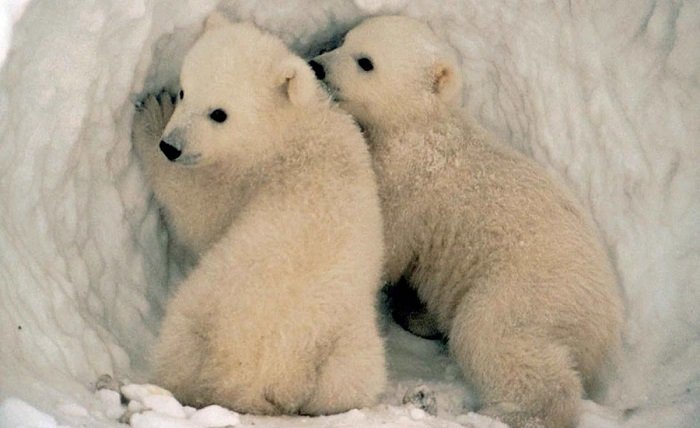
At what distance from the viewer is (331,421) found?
389 centimetres

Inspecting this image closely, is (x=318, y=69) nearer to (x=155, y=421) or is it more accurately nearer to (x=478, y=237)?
(x=478, y=237)

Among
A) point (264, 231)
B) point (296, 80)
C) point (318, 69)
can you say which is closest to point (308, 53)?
point (318, 69)

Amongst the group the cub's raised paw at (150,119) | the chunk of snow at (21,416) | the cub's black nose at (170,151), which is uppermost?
the cub's black nose at (170,151)

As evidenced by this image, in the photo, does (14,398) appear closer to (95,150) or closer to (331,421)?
(331,421)

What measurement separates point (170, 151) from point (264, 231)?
1.86 ft

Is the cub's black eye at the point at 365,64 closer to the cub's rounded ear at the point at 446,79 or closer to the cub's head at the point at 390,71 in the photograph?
the cub's head at the point at 390,71

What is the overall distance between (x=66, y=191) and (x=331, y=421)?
1515 millimetres

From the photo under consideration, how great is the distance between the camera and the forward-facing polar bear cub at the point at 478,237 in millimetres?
4531

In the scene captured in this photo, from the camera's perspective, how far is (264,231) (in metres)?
4.15

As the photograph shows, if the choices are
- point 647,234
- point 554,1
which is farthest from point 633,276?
point 554,1

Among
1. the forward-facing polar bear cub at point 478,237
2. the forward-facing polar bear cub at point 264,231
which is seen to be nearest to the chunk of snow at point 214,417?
the forward-facing polar bear cub at point 264,231

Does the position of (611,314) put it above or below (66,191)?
above

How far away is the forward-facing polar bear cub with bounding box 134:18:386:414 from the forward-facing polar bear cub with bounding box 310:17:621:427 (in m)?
0.53

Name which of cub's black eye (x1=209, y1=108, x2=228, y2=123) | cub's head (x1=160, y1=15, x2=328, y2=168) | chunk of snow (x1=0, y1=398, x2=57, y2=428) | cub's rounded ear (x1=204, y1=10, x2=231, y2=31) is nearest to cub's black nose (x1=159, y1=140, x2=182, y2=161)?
cub's head (x1=160, y1=15, x2=328, y2=168)
